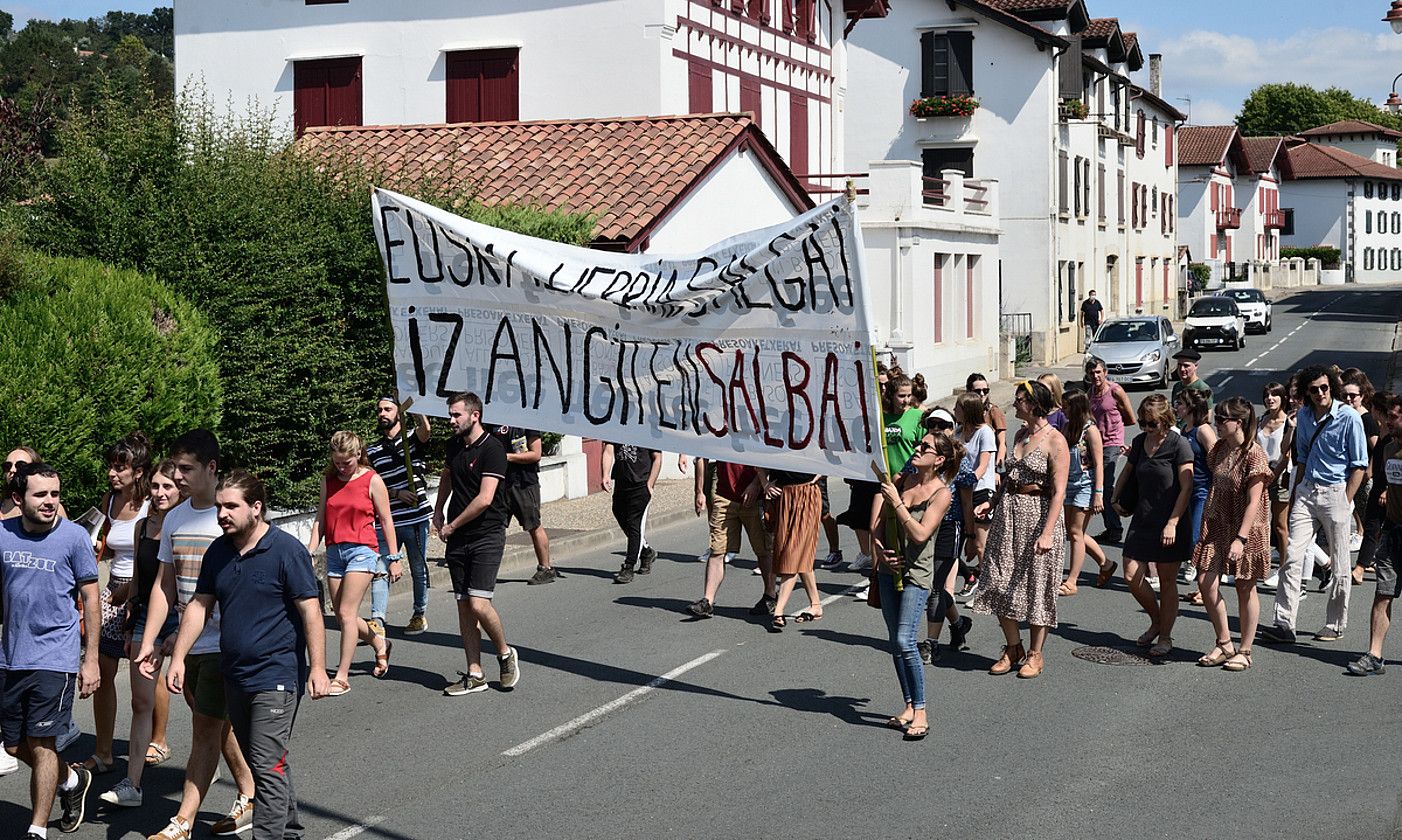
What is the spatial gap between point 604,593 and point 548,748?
4916 mm

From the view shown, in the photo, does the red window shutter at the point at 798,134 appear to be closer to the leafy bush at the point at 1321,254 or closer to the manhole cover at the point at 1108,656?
the manhole cover at the point at 1108,656

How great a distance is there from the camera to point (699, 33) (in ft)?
89.8

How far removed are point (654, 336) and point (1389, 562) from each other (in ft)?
16.3

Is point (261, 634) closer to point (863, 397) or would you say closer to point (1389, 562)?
point (863, 397)

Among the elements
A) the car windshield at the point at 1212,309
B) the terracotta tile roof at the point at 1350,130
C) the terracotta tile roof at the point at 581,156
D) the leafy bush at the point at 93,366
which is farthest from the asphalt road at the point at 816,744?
the terracotta tile roof at the point at 1350,130

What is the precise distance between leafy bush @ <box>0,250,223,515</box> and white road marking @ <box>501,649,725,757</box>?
5137mm

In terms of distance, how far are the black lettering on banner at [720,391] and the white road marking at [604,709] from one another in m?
1.70

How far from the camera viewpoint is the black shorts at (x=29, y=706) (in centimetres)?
689

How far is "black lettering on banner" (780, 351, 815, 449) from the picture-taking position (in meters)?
9.09

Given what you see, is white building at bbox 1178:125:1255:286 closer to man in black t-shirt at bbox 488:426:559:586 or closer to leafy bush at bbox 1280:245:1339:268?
leafy bush at bbox 1280:245:1339:268

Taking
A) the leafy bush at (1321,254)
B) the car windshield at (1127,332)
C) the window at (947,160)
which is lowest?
the car windshield at (1127,332)

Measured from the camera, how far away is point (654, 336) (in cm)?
979

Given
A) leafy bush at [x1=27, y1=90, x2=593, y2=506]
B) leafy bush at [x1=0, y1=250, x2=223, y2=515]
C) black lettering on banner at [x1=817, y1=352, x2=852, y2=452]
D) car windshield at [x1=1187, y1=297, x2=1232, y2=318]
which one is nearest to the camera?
black lettering on banner at [x1=817, y1=352, x2=852, y2=452]

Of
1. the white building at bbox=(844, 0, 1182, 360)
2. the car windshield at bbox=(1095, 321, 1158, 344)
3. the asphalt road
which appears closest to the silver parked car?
the car windshield at bbox=(1095, 321, 1158, 344)
